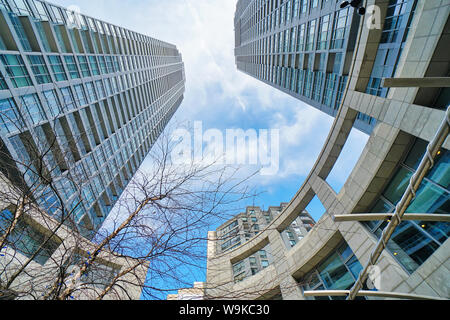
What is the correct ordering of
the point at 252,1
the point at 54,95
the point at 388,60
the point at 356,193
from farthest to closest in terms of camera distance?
the point at 252,1
the point at 54,95
the point at 388,60
the point at 356,193

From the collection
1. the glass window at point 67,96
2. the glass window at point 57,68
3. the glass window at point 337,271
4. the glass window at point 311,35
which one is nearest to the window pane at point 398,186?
the glass window at point 337,271

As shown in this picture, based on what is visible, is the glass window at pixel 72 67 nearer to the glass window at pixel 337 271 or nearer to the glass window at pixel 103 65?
the glass window at pixel 103 65

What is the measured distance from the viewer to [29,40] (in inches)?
802

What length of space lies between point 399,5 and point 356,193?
46.6ft

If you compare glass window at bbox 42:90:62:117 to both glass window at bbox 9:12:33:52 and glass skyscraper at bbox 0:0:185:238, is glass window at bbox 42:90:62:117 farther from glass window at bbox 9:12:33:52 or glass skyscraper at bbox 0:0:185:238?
glass window at bbox 9:12:33:52

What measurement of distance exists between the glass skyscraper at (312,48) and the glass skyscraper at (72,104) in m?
24.7

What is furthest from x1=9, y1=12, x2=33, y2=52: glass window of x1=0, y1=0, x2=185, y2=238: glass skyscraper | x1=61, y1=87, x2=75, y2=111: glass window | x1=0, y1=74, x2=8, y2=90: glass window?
x1=0, y1=74, x2=8, y2=90: glass window

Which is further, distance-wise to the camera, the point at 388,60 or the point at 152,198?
the point at 388,60

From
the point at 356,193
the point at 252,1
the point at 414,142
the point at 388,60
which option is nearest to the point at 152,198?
the point at 356,193

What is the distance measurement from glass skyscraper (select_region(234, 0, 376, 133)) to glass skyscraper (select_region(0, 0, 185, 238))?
24.7 metres

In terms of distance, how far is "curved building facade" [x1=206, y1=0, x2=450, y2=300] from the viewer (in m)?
6.05

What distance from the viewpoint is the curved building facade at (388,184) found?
6051mm
